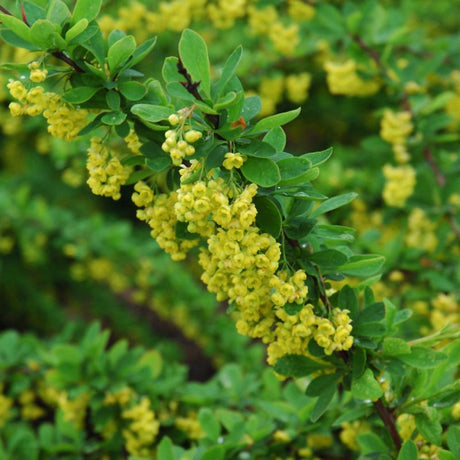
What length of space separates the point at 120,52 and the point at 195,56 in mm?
143

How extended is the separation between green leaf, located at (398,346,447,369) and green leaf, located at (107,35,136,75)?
757 mm

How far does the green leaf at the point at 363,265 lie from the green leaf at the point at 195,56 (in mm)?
412

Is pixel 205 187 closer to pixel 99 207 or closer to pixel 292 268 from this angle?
pixel 292 268

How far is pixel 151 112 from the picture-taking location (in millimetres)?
958

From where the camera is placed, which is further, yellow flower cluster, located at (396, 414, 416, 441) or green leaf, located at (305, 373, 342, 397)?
yellow flower cluster, located at (396, 414, 416, 441)

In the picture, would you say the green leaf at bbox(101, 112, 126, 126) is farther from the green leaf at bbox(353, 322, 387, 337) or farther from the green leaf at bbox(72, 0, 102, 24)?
the green leaf at bbox(353, 322, 387, 337)

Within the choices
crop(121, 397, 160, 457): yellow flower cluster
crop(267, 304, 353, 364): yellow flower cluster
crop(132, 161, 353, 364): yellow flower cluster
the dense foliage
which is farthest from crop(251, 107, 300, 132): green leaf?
crop(121, 397, 160, 457): yellow flower cluster

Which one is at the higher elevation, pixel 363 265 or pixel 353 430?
pixel 363 265

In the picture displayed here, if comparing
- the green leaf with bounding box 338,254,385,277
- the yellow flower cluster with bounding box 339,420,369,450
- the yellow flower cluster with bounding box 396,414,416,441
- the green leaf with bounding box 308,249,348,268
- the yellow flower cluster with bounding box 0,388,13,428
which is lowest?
the yellow flower cluster with bounding box 0,388,13,428

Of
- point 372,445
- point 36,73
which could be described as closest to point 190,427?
point 372,445

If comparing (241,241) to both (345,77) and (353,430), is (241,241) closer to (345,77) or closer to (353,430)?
(353,430)

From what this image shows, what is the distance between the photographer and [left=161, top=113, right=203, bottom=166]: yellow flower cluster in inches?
36.1

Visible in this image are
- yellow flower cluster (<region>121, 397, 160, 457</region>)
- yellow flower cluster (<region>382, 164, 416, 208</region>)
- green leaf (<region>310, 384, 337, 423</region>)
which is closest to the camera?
green leaf (<region>310, 384, 337, 423</region>)

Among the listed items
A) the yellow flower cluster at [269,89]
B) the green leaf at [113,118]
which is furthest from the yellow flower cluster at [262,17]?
the green leaf at [113,118]
